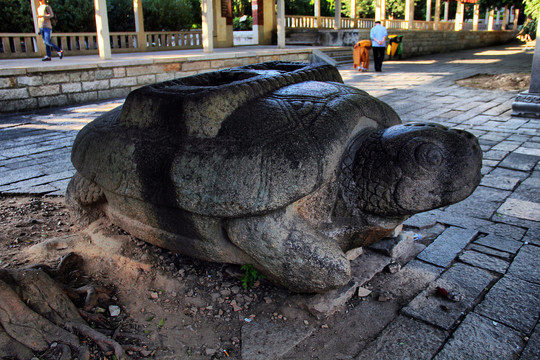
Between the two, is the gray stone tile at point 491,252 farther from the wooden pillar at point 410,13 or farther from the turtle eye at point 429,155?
the wooden pillar at point 410,13

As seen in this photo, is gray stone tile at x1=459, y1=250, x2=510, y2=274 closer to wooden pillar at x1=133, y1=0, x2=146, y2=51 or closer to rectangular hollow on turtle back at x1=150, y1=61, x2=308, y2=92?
rectangular hollow on turtle back at x1=150, y1=61, x2=308, y2=92

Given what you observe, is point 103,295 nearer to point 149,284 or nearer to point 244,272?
point 149,284

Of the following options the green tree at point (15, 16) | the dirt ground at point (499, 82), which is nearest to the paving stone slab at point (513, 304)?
the dirt ground at point (499, 82)

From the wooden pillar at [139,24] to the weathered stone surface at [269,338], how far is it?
37.9 feet

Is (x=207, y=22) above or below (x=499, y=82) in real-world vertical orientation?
above

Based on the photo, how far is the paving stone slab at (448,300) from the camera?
6.59ft

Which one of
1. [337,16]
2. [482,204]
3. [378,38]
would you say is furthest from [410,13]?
[482,204]

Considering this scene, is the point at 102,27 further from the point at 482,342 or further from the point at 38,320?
the point at 482,342

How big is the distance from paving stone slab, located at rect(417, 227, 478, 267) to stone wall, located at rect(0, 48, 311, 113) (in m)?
7.26

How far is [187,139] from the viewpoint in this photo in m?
1.99

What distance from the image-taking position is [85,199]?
255cm

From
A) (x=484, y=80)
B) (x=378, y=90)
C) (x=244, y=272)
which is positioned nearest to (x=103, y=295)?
(x=244, y=272)

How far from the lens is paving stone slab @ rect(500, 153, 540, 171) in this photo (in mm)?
4257

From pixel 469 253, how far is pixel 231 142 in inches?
65.2
